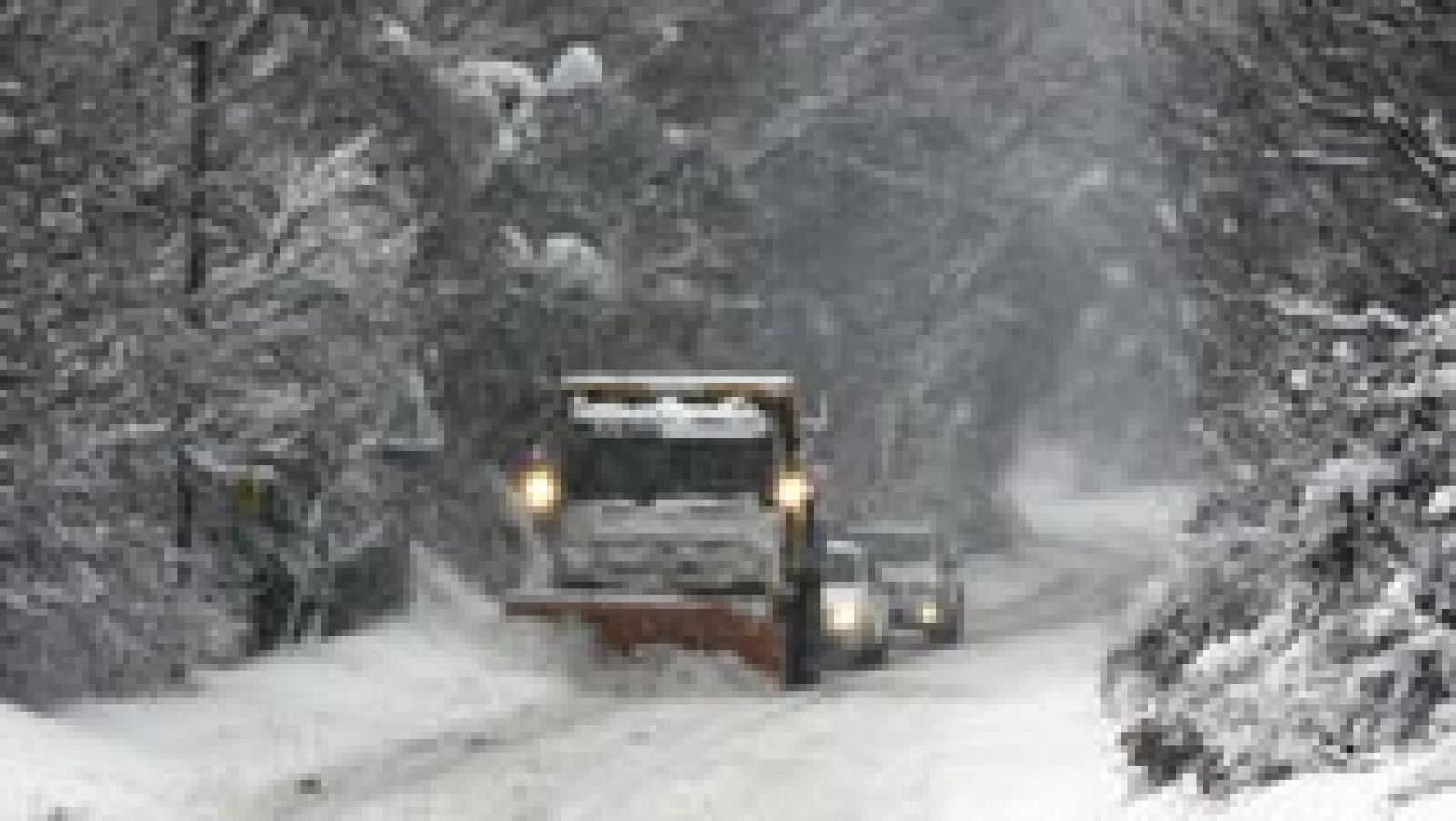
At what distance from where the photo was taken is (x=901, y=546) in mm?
35625

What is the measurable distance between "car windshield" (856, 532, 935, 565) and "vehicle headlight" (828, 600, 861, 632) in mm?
6264

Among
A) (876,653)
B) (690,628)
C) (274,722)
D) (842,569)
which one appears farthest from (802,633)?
(274,722)

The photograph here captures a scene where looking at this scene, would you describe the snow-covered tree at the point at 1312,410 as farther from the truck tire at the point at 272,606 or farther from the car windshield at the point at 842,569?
the truck tire at the point at 272,606

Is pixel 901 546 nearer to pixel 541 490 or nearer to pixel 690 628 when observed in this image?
pixel 541 490

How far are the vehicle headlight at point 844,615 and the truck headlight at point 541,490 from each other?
5.05 metres

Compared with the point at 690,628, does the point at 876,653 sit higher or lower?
lower

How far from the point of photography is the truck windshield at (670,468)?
24297 millimetres

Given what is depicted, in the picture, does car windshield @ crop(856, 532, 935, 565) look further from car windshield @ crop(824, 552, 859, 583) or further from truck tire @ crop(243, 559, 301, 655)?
truck tire @ crop(243, 559, 301, 655)

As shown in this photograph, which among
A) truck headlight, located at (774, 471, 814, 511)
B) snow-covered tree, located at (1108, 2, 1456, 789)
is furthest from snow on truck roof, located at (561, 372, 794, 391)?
snow-covered tree, located at (1108, 2, 1456, 789)

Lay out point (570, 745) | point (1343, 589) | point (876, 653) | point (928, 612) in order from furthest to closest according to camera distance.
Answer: point (928, 612)
point (876, 653)
point (570, 745)
point (1343, 589)

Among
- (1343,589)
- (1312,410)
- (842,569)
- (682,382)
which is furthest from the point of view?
(842,569)

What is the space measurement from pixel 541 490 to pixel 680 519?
1286mm

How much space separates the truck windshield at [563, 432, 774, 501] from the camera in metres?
24.3

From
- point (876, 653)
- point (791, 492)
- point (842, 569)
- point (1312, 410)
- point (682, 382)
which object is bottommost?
point (876, 653)
